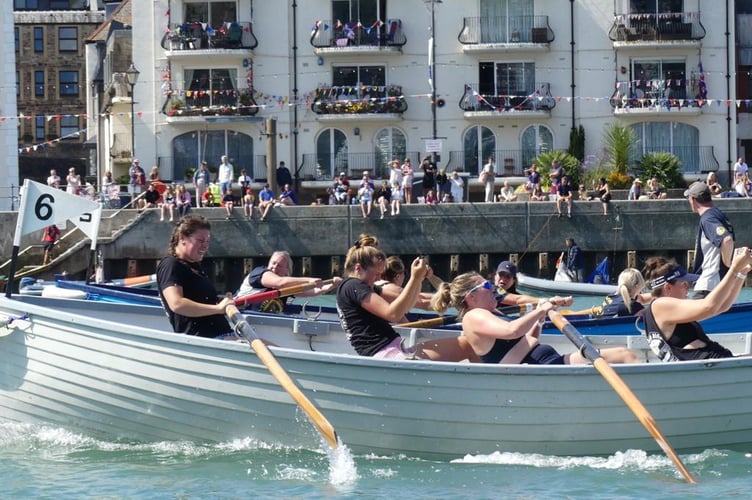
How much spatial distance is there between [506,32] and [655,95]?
4.92 m

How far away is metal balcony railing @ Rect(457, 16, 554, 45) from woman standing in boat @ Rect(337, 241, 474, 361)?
30567mm

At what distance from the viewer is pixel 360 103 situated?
41188 mm

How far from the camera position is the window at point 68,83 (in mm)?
70062

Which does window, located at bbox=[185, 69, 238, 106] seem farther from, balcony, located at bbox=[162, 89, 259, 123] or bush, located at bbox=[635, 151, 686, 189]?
bush, located at bbox=[635, 151, 686, 189]

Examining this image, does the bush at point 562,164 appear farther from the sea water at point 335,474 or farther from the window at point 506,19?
the sea water at point 335,474

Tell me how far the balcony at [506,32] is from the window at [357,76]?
2.72 metres

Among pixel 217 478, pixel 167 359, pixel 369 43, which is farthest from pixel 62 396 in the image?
pixel 369 43

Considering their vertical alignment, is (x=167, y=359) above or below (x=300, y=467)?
above

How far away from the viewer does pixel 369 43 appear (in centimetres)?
4119

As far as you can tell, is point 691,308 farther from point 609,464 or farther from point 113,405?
point 113,405

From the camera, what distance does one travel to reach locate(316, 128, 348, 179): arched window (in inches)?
1651

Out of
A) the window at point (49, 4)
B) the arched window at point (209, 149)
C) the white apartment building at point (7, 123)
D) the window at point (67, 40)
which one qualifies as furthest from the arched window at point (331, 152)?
the window at point (49, 4)

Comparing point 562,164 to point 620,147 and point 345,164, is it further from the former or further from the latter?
point 345,164

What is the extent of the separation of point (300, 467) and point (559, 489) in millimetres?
2210
